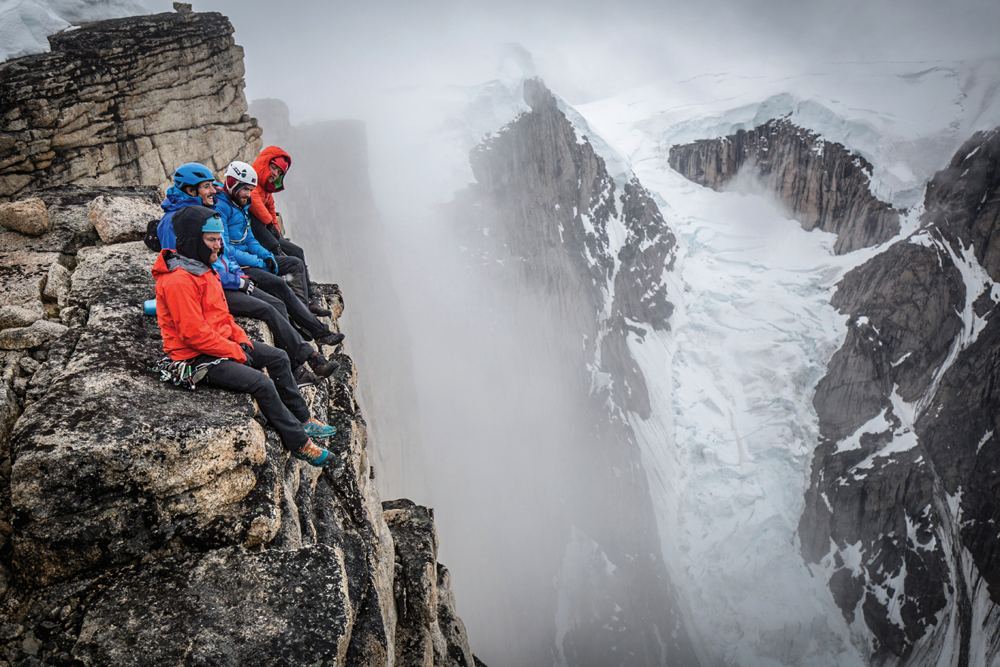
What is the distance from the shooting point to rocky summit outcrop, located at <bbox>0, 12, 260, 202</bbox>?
15.0 metres

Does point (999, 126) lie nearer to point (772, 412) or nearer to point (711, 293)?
point (711, 293)

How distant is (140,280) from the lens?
26.0ft

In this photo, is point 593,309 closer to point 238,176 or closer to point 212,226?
point 238,176

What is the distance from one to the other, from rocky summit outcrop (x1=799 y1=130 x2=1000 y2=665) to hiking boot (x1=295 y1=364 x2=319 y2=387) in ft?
181

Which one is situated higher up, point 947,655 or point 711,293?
point 711,293

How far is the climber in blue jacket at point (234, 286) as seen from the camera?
7.36 meters

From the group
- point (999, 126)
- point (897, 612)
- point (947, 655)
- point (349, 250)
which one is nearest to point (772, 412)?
point (897, 612)

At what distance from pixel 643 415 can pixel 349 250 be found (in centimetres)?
3714

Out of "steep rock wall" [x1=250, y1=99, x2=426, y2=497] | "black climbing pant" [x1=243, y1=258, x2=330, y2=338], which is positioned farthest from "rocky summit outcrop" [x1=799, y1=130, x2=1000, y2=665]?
"black climbing pant" [x1=243, y1=258, x2=330, y2=338]

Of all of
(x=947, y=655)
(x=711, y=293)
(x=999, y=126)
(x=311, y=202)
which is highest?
(x=999, y=126)

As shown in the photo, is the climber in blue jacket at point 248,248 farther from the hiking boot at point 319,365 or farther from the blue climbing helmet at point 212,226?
the blue climbing helmet at point 212,226

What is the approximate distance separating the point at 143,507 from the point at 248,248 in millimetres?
5269

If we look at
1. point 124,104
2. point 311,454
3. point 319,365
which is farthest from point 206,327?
point 124,104

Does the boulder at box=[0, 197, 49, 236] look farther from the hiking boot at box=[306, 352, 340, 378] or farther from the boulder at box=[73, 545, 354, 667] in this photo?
the boulder at box=[73, 545, 354, 667]
